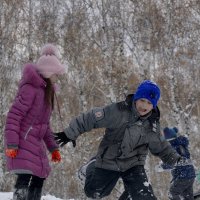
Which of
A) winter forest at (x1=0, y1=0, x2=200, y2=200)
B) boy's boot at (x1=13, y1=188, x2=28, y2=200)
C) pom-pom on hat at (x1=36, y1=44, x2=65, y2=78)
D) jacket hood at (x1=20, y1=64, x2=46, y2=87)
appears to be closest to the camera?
boy's boot at (x1=13, y1=188, x2=28, y2=200)

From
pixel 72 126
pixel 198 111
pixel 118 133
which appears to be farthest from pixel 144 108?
pixel 198 111

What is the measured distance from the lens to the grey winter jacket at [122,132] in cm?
432

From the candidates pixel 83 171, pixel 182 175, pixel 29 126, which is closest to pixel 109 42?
pixel 182 175

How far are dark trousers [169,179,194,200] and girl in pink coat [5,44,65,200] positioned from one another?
85.5 inches

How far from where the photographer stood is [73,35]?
19.3m

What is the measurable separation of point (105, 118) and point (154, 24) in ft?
43.8

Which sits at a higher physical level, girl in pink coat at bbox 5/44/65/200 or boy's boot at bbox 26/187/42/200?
girl in pink coat at bbox 5/44/65/200

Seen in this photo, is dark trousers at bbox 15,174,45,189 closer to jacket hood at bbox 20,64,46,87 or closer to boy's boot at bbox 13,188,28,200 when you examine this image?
boy's boot at bbox 13,188,28,200

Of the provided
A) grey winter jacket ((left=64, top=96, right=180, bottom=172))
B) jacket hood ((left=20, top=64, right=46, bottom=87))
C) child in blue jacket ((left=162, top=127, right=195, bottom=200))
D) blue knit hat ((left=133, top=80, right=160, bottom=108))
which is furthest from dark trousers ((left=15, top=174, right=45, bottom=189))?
child in blue jacket ((left=162, top=127, right=195, bottom=200))

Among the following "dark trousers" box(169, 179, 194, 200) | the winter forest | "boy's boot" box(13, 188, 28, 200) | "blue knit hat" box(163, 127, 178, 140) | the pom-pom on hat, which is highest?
the winter forest

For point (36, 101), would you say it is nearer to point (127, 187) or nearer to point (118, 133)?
point (118, 133)

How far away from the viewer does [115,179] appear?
4.56 metres

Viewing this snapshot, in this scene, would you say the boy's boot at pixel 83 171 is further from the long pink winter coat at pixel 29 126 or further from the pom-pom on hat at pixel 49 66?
the pom-pom on hat at pixel 49 66

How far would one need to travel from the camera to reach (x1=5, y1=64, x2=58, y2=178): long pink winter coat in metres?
4.04
